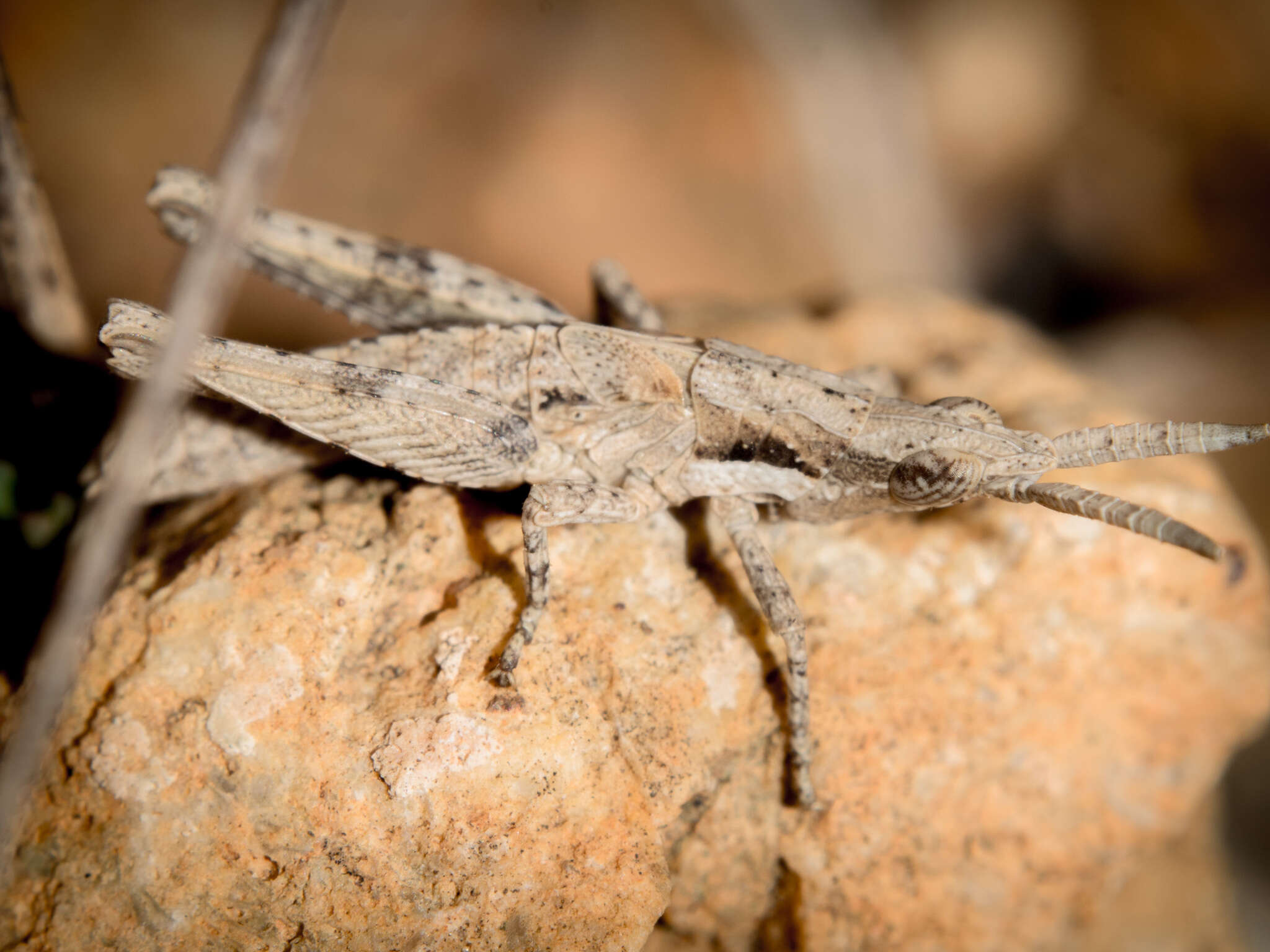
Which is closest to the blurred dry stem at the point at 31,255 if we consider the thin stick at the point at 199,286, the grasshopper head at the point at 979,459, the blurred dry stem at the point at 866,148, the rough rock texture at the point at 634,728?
the rough rock texture at the point at 634,728

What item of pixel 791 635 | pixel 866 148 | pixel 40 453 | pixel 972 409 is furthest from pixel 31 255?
pixel 866 148

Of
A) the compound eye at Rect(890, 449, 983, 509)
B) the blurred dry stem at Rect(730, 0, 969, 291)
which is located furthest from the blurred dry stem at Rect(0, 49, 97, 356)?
the blurred dry stem at Rect(730, 0, 969, 291)

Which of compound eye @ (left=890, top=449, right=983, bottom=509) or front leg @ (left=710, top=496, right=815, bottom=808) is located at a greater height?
compound eye @ (left=890, top=449, right=983, bottom=509)

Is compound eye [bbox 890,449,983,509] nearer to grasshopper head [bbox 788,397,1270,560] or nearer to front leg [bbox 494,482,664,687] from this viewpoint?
grasshopper head [bbox 788,397,1270,560]

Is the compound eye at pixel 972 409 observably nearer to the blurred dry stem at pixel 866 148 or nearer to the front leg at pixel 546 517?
the front leg at pixel 546 517

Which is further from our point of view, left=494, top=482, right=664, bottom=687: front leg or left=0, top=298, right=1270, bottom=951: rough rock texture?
left=494, top=482, right=664, bottom=687: front leg

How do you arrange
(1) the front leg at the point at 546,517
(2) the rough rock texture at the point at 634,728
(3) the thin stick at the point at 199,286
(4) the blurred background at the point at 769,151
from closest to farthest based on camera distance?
(3) the thin stick at the point at 199,286, (2) the rough rock texture at the point at 634,728, (1) the front leg at the point at 546,517, (4) the blurred background at the point at 769,151

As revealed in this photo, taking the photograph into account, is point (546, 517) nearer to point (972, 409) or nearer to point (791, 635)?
point (791, 635)
